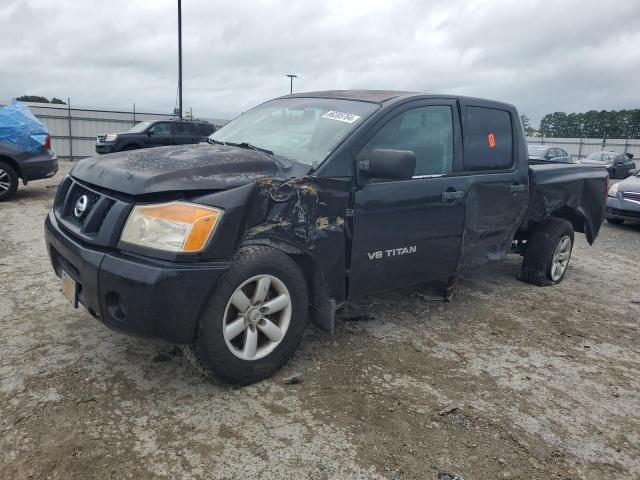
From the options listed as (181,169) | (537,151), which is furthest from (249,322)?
(537,151)

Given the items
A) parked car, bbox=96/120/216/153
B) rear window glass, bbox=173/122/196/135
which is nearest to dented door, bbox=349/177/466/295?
parked car, bbox=96/120/216/153

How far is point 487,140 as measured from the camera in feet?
13.5

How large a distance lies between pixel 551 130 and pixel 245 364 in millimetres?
63236

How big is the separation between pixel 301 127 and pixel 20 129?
6872 mm

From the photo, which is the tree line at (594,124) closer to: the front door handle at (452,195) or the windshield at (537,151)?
the windshield at (537,151)

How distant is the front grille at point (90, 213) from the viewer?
2.50 m

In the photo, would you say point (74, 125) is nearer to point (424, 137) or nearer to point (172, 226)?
point (424, 137)

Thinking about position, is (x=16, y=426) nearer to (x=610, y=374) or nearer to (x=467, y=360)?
(x=467, y=360)

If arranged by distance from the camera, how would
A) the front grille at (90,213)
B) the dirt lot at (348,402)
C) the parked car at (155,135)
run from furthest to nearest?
the parked car at (155,135) < the front grille at (90,213) < the dirt lot at (348,402)

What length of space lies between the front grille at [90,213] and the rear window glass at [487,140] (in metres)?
2.56

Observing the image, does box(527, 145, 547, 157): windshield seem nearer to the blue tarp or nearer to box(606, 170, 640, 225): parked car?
box(606, 170, 640, 225): parked car

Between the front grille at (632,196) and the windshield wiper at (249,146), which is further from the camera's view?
the front grille at (632,196)

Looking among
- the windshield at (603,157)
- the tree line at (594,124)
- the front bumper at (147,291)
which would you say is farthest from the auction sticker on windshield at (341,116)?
the tree line at (594,124)

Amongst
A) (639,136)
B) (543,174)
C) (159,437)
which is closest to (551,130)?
(639,136)
